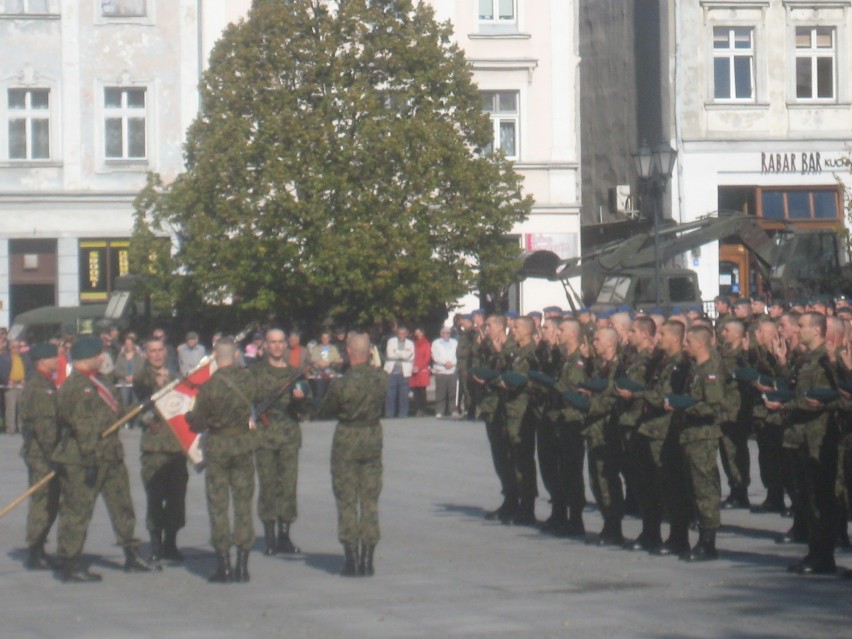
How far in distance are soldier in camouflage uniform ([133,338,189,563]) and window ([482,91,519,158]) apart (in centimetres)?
2952

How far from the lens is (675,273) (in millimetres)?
34062

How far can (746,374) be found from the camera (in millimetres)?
15766

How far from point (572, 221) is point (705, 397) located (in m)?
30.4

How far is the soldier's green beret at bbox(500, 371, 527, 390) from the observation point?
55.1ft

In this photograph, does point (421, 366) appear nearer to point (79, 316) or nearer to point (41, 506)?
point (79, 316)

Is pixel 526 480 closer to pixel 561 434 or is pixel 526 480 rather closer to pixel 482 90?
pixel 561 434

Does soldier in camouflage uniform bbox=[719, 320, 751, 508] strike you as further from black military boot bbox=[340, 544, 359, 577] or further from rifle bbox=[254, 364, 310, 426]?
black military boot bbox=[340, 544, 359, 577]

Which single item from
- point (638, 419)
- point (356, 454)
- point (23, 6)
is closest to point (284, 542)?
point (356, 454)

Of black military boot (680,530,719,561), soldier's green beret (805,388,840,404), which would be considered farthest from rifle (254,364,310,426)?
soldier's green beret (805,388,840,404)

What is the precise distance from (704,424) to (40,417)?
17.2 feet

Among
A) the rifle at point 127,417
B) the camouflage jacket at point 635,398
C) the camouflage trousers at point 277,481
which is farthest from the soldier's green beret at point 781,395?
the rifle at point 127,417

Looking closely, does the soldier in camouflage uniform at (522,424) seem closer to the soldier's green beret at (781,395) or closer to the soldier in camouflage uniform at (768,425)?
the soldier in camouflage uniform at (768,425)

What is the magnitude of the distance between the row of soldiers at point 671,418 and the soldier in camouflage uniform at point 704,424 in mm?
11

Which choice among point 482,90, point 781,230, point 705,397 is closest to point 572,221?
point 482,90
